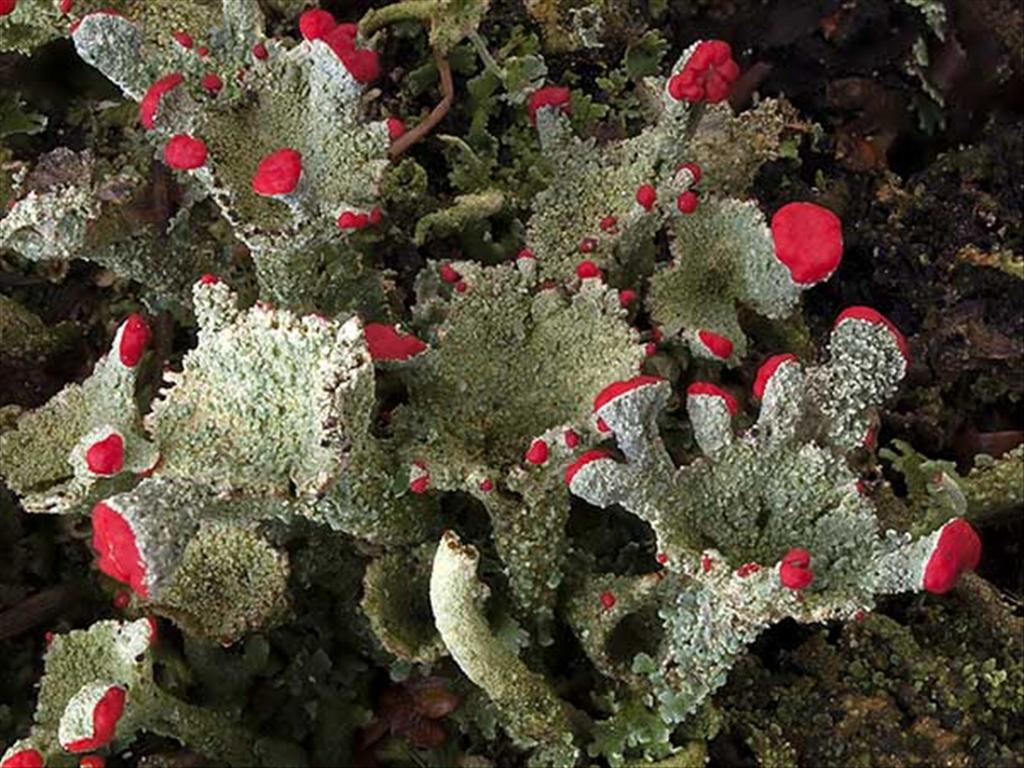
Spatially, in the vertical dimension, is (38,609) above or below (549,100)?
below

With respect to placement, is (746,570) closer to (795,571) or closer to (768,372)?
(795,571)

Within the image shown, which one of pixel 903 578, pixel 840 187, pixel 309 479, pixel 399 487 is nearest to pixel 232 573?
pixel 399 487

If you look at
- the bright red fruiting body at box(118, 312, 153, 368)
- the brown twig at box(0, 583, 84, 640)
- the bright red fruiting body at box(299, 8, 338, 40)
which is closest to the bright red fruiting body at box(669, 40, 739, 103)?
the bright red fruiting body at box(299, 8, 338, 40)

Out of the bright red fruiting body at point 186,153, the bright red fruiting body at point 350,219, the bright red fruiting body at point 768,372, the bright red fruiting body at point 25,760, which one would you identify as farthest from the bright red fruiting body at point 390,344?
the bright red fruiting body at point 25,760

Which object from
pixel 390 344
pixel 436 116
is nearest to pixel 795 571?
pixel 390 344

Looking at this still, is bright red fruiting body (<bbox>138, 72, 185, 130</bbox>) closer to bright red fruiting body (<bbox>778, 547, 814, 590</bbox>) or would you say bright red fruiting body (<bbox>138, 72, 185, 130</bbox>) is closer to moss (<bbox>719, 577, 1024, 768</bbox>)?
bright red fruiting body (<bbox>778, 547, 814, 590</bbox>)

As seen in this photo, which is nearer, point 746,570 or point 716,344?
point 746,570

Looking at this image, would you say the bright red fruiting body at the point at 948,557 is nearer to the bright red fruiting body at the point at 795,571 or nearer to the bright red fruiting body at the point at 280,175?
the bright red fruiting body at the point at 795,571
